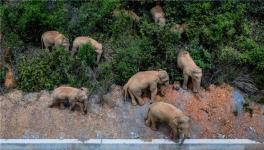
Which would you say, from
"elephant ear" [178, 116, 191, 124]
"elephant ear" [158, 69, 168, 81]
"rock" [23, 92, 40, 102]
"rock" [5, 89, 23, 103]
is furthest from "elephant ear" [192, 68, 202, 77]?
"rock" [5, 89, 23, 103]

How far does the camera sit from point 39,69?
10.8 m

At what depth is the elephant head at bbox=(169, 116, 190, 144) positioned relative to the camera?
31.6ft

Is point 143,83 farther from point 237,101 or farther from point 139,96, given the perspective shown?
point 237,101

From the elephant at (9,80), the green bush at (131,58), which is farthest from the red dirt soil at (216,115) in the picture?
the elephant at (9,80)

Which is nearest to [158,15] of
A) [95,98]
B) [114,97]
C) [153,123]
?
[114,97]

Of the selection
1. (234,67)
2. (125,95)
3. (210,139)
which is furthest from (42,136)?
(234,67)

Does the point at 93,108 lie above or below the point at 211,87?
below

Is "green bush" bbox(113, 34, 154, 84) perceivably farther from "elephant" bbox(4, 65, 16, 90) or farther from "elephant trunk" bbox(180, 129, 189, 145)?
"elephant" bbox(4, 65, 16, 90)

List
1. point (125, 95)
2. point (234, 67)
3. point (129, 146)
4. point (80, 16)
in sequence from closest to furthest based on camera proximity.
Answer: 1. point (129, 146)
2. point (125, 95)
3. point (234, 67)
4. point (80, 16)

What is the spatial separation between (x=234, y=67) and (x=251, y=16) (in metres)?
1.55

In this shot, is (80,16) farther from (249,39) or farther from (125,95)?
(249,39)

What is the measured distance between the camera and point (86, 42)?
11.3 metres

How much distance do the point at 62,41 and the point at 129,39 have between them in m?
1.23

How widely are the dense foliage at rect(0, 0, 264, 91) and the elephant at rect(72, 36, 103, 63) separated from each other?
0.47 ft
